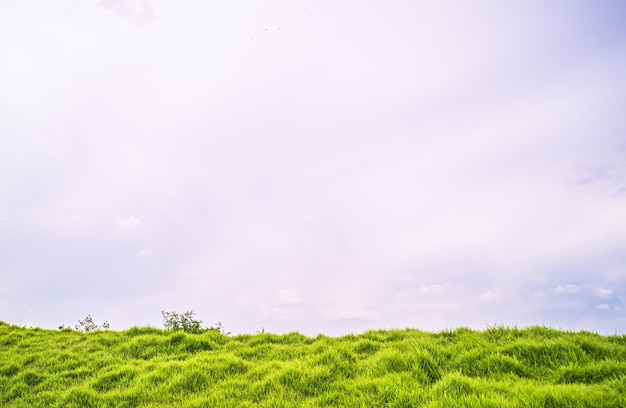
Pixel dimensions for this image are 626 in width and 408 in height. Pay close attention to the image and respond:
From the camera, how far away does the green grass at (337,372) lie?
6102 mm

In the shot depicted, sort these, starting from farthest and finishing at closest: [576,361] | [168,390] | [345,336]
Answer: [345,336] < [168,390] < [576,361]

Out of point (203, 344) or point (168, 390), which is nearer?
point (168, 390)

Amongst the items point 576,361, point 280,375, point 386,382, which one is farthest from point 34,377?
point 576,361

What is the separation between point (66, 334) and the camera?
14359mm

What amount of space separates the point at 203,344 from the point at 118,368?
2309 millimetres

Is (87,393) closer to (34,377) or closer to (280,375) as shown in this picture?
(34,377)

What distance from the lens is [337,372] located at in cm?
796

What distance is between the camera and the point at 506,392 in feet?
19.4

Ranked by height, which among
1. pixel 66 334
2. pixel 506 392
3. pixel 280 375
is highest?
pixel 66 334

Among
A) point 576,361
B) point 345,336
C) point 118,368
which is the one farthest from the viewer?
point 345,336

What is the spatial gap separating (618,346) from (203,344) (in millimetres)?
9503

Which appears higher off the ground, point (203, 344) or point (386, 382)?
point (203, 344)

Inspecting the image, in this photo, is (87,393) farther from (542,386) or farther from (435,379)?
(542,386)

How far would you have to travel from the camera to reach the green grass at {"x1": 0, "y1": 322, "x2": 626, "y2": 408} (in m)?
6.10
